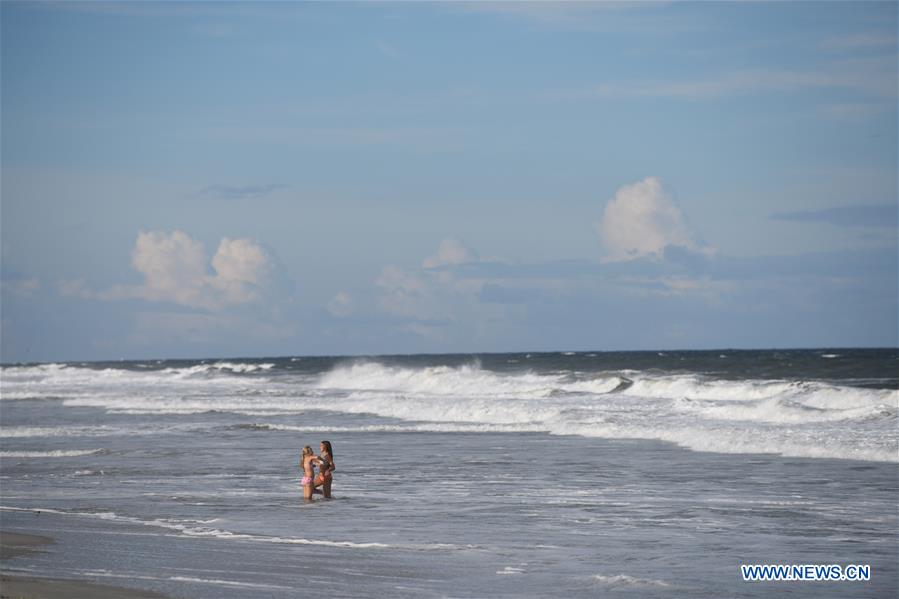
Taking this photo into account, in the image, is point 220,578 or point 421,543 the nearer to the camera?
point 220,578

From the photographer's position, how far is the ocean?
11.8 metres

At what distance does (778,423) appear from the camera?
29203 millimetres

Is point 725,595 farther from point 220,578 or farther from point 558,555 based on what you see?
point 220,578

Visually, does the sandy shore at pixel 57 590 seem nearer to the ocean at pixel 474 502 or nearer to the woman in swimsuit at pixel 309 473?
the ocean at pixel 474 502

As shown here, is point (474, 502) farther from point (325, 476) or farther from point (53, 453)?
point (53, 453)

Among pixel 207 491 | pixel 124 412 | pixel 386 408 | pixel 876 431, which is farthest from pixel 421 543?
pixel 124 412

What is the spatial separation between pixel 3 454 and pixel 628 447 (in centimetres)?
1475

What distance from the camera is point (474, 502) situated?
16.9m

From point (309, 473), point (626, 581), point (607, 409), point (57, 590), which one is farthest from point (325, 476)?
point (607, 409)

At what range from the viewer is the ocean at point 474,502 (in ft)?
38.8

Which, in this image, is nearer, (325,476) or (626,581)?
(626,581)

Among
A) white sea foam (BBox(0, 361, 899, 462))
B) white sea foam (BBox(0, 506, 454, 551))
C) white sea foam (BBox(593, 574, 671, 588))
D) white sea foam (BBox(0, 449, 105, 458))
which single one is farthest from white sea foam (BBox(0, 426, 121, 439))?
white sea foam (BBox(593, 574, 671, 588))

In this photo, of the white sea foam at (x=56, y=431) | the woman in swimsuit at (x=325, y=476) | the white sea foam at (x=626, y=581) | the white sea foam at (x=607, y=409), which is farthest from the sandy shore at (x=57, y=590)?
the white sea foam at (x=56, y=431)

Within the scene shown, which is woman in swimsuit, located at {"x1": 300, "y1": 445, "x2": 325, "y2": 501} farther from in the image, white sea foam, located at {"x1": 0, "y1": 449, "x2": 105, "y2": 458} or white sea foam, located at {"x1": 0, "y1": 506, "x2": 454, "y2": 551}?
white sea foam, located at {"x1": 0, "y1": 449, "x2": 105, "y2": 458}
